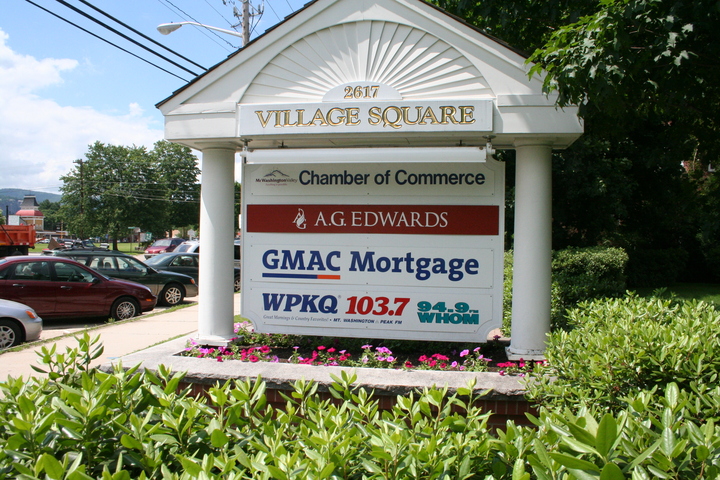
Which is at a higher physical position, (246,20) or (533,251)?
(246,20)

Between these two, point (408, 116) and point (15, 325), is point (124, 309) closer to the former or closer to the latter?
point (15, 325)

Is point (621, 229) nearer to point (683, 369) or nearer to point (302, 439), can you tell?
point (683, 369)

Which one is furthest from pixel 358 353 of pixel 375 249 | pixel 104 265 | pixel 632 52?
pixel 104 265

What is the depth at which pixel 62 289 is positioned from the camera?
11.3m

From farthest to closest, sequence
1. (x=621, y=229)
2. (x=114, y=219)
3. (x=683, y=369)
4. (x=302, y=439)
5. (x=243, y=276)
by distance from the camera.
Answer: (x=114, y=219) < (x=621, y=229) < (x=243, y=276) < (x=683, y=369) < (x=302, y=439)

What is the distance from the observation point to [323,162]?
525cm

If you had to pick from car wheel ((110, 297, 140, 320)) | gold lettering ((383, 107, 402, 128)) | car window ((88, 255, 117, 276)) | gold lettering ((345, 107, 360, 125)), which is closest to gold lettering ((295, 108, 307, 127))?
gold lettering ((345, 107, 360, 125))

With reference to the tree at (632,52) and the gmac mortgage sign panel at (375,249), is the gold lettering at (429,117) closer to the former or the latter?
the gmac mortgage sign panel at (375,249)

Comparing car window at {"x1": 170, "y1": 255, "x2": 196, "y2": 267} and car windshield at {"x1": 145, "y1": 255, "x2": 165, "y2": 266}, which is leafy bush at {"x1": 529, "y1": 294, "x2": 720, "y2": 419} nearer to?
car window at {"x1": 170, "y1": 255, "x2": 196, "y2": 267}

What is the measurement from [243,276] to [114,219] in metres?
51.4

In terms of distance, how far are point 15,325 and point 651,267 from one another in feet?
56.5

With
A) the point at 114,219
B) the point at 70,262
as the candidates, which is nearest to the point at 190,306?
the point at 70,262

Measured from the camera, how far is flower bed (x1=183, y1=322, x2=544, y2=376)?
507 cm

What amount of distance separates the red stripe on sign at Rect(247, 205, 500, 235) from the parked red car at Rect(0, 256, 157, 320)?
762 centimetres
